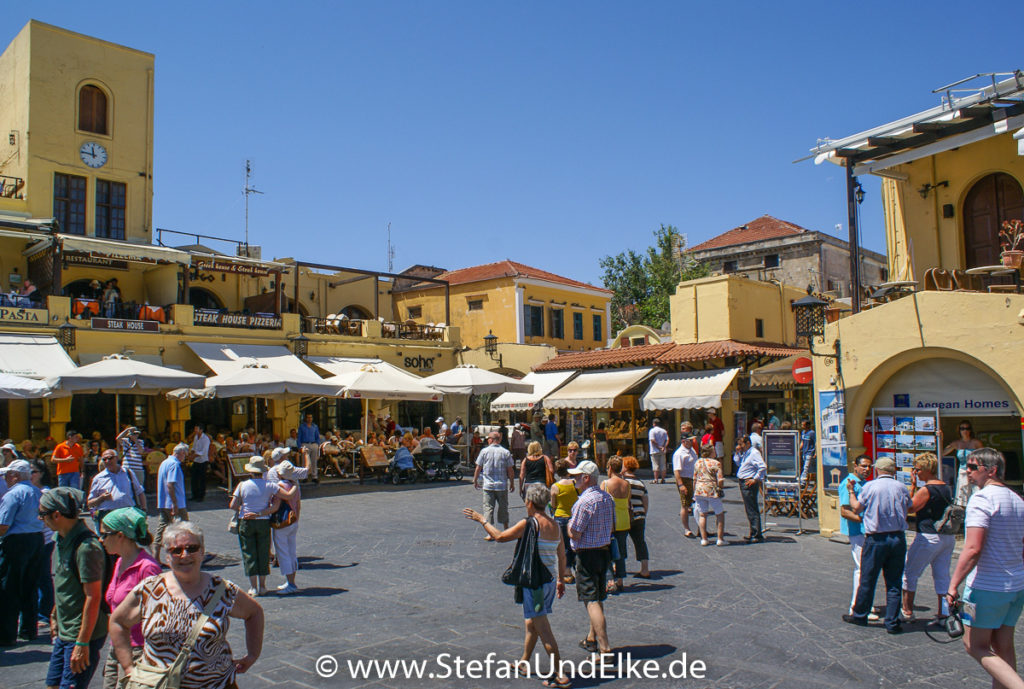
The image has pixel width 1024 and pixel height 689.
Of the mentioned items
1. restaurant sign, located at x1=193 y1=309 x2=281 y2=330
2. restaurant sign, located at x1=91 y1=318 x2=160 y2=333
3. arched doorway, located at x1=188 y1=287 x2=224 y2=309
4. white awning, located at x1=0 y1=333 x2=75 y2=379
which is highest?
arched doorway, located at x1=188 y1=287 x2=224 y2=309

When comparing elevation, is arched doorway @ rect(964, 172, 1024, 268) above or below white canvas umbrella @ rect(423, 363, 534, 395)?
above

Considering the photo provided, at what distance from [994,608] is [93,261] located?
22.6m

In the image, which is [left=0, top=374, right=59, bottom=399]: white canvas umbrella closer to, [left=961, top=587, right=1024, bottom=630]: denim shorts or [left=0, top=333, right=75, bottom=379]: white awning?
[left=0, top=333, right=75, bottom=379]: white awning

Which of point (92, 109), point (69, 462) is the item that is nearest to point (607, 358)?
point (69, 462)

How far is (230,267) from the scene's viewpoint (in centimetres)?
2325

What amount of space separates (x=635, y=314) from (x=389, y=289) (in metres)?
18.1

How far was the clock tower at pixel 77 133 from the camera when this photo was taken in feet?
70.3

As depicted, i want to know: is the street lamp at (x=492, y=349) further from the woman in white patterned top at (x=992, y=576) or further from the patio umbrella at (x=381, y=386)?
the woman in white patterned top at (x=992, y=576)

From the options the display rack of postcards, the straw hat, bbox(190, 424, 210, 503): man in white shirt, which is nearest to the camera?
the straw hat

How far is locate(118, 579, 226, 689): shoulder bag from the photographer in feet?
10.6

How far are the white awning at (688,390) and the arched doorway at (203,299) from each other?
13990mm

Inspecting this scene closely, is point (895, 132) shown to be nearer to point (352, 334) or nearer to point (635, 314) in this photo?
point (352, 334)

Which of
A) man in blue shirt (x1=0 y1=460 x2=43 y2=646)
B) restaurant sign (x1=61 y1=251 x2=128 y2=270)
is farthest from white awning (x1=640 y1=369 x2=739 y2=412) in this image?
man in blue shirt (x1=0 y1=460 x2=43 y2=646)

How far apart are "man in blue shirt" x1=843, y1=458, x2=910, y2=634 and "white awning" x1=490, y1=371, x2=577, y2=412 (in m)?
→ 15.7
